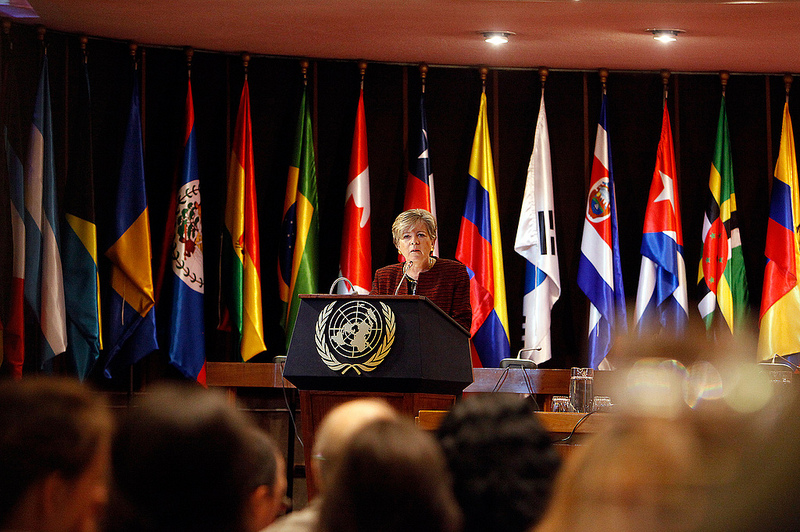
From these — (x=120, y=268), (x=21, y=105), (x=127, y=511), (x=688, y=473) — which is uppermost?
(x=21, y=105)

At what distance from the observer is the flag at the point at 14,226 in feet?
16.8

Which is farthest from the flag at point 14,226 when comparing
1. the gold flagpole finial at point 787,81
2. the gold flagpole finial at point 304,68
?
the gold flagpole finial at point 787,81

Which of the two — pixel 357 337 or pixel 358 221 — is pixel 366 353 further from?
pixel 358 221

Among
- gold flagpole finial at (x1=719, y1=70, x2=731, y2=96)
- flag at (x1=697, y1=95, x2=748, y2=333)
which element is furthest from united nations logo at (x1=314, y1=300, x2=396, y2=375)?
gold flagpole finial at (x1=719, y1=70, x2=731, y2=96)

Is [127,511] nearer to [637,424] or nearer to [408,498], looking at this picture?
[408,498]

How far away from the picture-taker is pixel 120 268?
5.76 metres

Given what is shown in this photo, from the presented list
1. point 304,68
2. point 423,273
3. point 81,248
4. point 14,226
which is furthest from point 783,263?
point 14,226

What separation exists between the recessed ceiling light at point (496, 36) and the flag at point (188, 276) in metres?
1.94

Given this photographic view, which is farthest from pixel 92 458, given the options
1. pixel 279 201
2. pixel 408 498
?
pixel 279 201

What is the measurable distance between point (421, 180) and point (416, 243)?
1.86 m

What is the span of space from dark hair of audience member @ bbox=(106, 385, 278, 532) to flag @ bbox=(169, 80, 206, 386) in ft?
15.7

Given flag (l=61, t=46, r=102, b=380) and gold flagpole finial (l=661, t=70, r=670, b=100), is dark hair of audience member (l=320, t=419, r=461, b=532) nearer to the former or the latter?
flag (l=61, t=46, r=102, b=380)

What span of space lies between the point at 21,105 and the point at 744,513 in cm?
546

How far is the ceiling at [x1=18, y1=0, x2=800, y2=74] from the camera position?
5.30 metres
